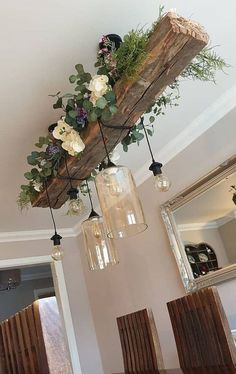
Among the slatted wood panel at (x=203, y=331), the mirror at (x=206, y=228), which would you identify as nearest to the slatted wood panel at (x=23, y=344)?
the slatted wood panel at (x=203, y=331)

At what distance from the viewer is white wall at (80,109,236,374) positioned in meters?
2.50

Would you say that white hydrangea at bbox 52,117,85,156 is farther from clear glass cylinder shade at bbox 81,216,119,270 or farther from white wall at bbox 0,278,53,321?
white wall at bbox 0,278,53,321

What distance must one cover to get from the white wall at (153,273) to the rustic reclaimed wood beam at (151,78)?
94 cm

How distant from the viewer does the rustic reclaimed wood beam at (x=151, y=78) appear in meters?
1.33

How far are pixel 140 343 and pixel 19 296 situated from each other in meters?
4.45

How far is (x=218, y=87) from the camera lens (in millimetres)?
2260

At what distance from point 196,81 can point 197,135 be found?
0.53 m

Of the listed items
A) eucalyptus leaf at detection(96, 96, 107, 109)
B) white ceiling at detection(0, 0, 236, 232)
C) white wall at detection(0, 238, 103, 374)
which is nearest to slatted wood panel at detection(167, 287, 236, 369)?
eucalyptus leaf at detection(96, 96, 107, 109)

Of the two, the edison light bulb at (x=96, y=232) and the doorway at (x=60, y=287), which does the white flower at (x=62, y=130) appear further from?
the doorway at (x=60, y=287)

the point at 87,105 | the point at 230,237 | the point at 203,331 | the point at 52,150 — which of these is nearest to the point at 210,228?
the point at 230,237

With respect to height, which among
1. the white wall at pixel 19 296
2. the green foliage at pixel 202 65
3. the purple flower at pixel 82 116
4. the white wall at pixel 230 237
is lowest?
the white wall at pixel 230 237

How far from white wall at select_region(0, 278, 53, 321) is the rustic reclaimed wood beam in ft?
15.6

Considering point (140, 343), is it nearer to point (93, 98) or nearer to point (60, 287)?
point (93, 98)

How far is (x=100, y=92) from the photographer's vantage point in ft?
5.06
